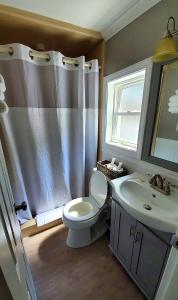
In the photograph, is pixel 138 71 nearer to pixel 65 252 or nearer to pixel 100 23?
pixel 100 23

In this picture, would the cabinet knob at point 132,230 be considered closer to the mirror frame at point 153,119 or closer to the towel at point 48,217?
the mirror frame at point 153,119

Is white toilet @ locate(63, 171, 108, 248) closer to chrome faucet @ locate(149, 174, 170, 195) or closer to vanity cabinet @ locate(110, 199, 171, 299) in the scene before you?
vanity cabinet @ locate(110, 199, 171, 299)

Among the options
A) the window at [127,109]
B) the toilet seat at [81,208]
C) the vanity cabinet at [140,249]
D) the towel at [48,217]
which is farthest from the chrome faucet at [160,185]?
the towel at [48,217]

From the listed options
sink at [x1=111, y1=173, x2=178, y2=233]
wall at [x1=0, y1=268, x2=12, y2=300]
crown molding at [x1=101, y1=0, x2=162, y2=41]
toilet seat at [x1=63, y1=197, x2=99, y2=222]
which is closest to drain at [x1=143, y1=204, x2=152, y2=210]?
sink at [x1=111, y1=173, x2=178, y2=233]

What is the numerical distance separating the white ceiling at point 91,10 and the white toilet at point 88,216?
150cm

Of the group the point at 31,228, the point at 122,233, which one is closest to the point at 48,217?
the point at 31,228

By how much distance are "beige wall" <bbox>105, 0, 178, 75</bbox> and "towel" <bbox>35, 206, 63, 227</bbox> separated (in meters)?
1.91

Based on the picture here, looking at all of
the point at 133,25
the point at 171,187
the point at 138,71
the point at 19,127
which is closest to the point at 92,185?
the point at 171,187

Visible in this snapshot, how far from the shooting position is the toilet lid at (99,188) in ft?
4.92

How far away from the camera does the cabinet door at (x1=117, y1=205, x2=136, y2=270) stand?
109 cm

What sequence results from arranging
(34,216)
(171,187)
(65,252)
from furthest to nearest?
(34,216) < (65,252) < (171,187)

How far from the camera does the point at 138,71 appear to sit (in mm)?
1249

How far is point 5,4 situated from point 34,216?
7.16 feet

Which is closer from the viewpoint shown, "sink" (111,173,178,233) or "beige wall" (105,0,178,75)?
"sink" (111,173,178,233)
